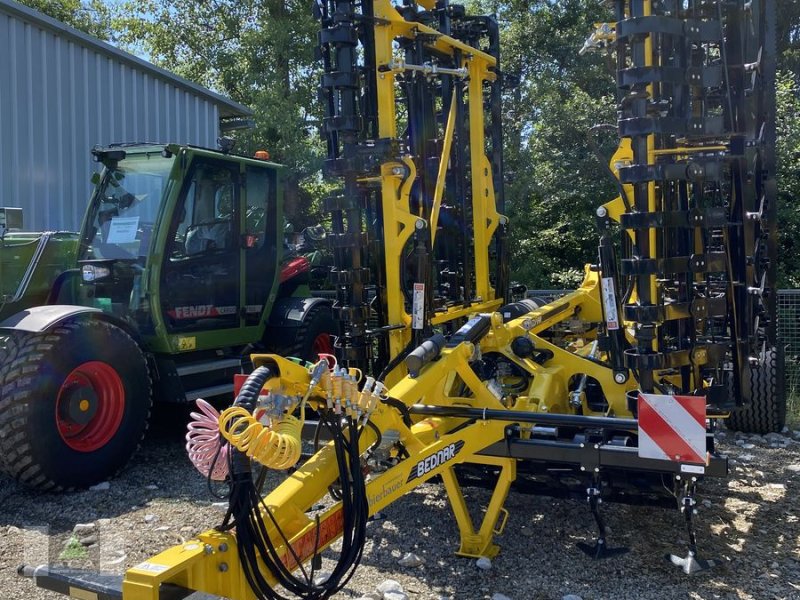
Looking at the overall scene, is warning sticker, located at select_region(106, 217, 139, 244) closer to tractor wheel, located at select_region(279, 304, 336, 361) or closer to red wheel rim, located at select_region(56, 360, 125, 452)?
red wheel rim, located at select_region(56, 360, 125, 452)

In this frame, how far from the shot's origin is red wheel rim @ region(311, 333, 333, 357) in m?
7.24

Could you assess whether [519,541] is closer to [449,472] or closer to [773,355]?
[449,472]

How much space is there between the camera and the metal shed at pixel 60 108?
29.4ft

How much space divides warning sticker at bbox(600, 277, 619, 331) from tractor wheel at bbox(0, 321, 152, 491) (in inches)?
131

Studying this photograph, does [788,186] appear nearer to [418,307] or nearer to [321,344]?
[321,344]

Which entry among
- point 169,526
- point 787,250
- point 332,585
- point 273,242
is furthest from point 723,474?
point 787,250

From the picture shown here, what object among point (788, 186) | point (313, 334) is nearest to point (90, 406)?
point (313, 334)

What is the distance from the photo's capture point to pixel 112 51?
400 inches

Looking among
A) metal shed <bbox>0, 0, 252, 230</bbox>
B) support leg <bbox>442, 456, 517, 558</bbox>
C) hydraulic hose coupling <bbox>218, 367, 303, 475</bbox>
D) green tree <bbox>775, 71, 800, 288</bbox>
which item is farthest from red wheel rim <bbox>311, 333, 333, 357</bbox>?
green tree <bbox>775, 71, 800, 288</bbox>

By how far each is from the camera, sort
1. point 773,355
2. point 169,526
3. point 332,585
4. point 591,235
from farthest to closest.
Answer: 1. point 591,235
2. point 773,355
3. point 169,526
4. point 332,585

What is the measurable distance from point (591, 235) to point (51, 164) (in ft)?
28.6

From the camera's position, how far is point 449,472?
405 cm

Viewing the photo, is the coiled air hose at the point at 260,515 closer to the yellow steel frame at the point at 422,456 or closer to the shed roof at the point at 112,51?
the yellow steel frame at the point at 422,456

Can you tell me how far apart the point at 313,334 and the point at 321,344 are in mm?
356
